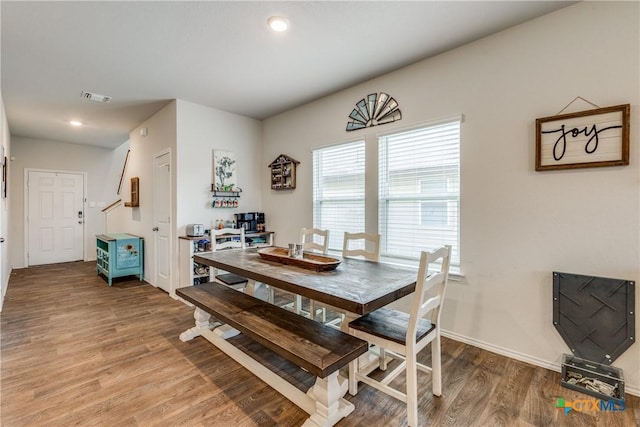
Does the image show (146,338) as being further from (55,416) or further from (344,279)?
(344,279)

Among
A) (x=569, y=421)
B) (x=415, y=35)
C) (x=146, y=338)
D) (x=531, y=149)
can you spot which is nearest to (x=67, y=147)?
(x=146, y=338)

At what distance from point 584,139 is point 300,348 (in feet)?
7.77

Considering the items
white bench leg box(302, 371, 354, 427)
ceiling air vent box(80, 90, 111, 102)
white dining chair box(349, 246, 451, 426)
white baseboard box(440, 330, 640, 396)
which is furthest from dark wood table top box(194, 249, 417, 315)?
ceiling air vent box(80, 90, 111, 102)

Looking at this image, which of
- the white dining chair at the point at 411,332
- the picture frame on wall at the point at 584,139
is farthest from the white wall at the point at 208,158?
the picture frame on wall at the point at 584,139

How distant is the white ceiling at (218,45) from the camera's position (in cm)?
212

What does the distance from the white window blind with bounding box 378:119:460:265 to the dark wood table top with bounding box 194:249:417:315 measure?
0.79 meters

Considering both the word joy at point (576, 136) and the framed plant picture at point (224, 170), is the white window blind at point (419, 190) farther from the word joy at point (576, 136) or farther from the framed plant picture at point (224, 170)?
the framed plant picture at point (224, 170)

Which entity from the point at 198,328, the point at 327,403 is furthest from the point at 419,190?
the point at 198,328

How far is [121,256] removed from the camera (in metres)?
4.57

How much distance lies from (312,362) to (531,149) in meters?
2.25

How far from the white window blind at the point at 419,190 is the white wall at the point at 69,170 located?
260 inches

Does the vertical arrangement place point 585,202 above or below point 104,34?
below

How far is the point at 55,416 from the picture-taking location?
5.66ft

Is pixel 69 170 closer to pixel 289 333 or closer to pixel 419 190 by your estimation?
pixel 289 333
